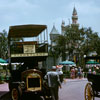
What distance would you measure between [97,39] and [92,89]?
44.7m

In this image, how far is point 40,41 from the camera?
1675 cm

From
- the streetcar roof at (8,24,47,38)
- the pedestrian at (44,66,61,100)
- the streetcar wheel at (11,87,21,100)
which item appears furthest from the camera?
the streetcar roof at (8,24,47,38)

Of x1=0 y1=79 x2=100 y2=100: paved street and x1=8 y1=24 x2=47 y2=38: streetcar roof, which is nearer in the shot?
x1=0 y1=79 x2=100 y2=100: paved street

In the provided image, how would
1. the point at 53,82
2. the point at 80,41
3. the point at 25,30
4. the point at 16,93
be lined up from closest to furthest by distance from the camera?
the point at 53,82 → the point at 16,93 → the point at 25,30 → the point at 80,41

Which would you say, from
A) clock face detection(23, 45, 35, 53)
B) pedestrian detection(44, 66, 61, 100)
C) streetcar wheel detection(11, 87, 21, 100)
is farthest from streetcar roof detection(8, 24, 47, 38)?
pedestrian detection(44, 66, 61, 100)

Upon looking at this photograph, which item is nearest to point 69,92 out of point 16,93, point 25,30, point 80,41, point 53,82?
point 25,30

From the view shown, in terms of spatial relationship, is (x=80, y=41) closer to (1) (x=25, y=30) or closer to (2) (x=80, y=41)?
(2) (x=80, y=41)

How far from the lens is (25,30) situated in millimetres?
16609

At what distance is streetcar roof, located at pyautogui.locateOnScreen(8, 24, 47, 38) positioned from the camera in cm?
1598

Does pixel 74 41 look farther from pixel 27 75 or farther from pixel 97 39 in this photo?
pixel 27 75

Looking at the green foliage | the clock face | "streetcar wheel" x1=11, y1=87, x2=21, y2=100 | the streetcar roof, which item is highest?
the green foliage

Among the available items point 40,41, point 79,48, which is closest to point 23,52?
point 40,41

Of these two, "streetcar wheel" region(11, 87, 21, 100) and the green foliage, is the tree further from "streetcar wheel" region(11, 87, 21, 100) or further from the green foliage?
"streetcar wheel" region(11, 87, 21, 100)

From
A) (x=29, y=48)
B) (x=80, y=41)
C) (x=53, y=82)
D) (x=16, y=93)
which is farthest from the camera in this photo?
(x=80, y=41)
